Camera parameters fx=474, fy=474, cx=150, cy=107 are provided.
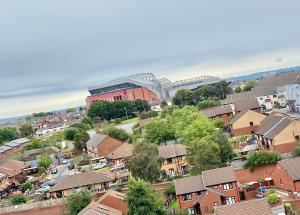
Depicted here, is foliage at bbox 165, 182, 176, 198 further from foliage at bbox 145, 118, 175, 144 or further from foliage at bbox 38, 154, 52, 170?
foliage at bbox 38, 154, 52, 170

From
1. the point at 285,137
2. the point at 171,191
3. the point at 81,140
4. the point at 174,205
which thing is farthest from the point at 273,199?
the point at 81,140

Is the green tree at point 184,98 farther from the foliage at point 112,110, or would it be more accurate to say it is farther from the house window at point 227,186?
the house window at point 227,186

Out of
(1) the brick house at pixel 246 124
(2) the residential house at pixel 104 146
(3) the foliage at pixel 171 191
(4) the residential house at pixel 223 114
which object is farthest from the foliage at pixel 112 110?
(3) the foliage at pixel 171 191

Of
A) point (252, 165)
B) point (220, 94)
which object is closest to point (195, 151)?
point (252, 165)

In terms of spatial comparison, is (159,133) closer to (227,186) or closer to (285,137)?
(285,137)

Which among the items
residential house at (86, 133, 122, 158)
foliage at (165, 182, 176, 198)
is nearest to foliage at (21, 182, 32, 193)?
residential house at (86, 133, 122, 158)

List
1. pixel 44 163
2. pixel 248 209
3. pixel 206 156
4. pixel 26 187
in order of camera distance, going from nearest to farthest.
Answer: pixel 248 209 < pixel 206 156 < pixel 26 187 < pixel 44 163

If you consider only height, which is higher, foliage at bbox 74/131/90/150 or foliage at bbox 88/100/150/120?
foliage at bbox 88/100/150/120
